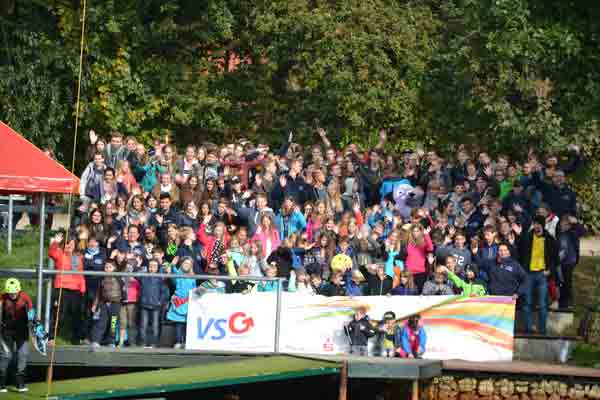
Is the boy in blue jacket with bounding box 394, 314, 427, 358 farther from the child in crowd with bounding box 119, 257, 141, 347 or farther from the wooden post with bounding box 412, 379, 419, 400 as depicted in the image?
the child in crowd with bounding box 119, 257, 141, 347

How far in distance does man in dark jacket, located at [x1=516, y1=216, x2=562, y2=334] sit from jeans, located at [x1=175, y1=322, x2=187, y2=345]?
16.9 ft

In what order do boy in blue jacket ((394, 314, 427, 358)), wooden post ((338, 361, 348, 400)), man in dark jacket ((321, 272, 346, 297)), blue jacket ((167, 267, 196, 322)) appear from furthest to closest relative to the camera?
man in dark jacket ((321, 272, 346, 297)), boy in blue jacket ((394, 314, 427, 358)), blue jacket ((167, 267, 196, 322)), wooden post ((338, 361, 348, 400))

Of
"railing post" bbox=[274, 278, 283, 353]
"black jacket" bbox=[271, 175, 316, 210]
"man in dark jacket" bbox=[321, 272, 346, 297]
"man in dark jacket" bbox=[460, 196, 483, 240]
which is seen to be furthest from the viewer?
"black jacket" bbox=[271, 175, 316, 210]

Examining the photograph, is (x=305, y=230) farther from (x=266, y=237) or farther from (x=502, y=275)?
(x=502, y=275)

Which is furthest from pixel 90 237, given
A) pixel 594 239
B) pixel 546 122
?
pixel 594 239

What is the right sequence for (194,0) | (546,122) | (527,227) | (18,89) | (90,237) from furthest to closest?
1. (194,0)
2. (18,89)
3. (546,122)
4. (527,227)
5. (90,237)

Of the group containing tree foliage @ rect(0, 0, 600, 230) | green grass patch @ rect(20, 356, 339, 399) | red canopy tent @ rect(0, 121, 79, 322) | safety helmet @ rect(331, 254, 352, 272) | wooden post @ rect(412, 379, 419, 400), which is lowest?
wooden post @ rect(412, 379, 419, 400)

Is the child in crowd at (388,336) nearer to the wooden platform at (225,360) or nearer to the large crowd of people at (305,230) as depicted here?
the wooden platform at (225,360)

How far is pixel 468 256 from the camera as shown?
21438mm

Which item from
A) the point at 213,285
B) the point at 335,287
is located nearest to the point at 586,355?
the point at 335,287

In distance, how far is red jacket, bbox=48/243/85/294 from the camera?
1988 centimetres

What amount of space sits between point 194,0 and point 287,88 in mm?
3038

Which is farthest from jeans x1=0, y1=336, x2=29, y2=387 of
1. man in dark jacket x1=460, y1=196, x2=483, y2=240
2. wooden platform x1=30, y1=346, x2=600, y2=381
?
man in dark jacket x1=460, y1=196, x2=483, y2=240

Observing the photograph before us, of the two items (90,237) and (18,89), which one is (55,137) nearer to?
(18,89)
